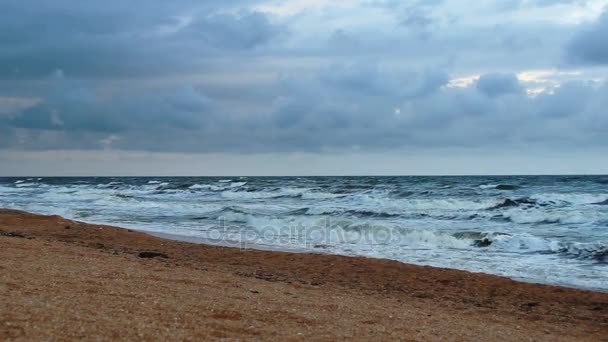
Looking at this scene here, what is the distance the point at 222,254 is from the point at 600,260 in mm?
8502

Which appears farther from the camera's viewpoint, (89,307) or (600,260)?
(600,260)

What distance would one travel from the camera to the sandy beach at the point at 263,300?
586 centimetres

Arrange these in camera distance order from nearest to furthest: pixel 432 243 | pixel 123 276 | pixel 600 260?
pixel 123 276
pixel 600 260
pixel 432 243

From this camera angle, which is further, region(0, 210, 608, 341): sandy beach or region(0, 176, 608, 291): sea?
region(0, 176, 608, 291): sea

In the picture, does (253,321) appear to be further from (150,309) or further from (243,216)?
(243,216)

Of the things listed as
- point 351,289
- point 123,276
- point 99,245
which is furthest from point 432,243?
point 123,276

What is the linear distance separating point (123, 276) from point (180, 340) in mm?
3636

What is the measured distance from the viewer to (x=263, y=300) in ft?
25.8

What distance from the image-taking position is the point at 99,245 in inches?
548

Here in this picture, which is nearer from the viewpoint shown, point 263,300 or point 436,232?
point 263,300

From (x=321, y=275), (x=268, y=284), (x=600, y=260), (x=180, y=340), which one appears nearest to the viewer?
(x=180, y=340)

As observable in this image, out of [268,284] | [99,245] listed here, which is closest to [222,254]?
[99,245]

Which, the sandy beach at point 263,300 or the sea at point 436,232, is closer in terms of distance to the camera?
the sandy beach at point 263,300

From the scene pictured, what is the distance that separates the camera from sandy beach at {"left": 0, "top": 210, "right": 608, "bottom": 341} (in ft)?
19.2
